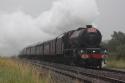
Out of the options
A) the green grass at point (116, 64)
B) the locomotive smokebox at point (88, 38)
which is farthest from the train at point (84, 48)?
the green grass at point (116, 64)

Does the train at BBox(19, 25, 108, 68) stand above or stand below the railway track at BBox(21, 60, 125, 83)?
above

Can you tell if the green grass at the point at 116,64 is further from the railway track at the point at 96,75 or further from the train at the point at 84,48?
the railway track at the point at 96,75

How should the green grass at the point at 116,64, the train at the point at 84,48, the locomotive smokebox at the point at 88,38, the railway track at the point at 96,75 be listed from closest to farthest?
the railway track at the point at 96,75 < the train at the point at 84,48 < the locomotive smokebox at the point at 88,38 < the green grass at the point at 116,64

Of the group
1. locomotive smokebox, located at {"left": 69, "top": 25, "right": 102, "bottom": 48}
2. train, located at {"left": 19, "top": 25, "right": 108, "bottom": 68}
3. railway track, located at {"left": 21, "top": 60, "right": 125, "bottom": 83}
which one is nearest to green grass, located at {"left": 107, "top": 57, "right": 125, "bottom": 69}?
train, located at {"left": 19, "top": 25, "right": 108, "bottom": 68}

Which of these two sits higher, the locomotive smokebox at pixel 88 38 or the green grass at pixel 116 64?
the locomotive smokebox at pixel 88 38

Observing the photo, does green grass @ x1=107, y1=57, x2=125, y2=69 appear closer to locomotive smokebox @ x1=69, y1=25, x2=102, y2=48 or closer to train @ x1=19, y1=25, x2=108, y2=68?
train @ x1=19, y1=25, x2=108, y2=68

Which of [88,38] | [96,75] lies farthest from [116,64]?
[96,75]

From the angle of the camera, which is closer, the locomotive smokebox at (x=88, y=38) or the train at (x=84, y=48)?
the train at (x=84, y=48)

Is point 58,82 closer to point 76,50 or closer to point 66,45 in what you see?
point 76,50

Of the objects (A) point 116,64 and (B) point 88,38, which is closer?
(B) point 88,38

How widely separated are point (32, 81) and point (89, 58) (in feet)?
40.4

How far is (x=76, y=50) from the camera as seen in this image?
23.3 m

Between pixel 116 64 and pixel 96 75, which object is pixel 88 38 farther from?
pixel 96 75

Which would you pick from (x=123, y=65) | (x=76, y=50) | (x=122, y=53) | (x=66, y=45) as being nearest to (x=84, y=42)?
(x=76, y=50)
